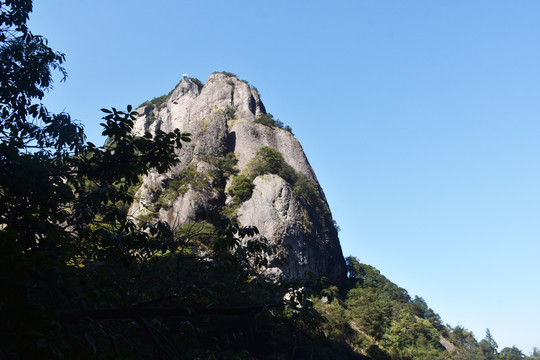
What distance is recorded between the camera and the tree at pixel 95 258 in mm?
2828

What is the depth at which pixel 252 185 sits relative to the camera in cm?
3575

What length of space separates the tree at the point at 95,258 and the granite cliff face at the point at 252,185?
61.5 feet

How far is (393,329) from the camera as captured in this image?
35031 mm

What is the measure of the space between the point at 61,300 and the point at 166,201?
101 feet

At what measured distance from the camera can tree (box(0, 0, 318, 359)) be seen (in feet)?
9.28

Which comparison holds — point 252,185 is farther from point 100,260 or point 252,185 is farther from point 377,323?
point 100,260

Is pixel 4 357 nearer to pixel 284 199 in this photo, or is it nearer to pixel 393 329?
pixel 284 199

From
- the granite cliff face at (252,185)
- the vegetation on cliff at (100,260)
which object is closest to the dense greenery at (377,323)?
the granite cliff face at (252,185)

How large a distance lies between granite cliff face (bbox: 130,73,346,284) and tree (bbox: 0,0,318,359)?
18.8 metres

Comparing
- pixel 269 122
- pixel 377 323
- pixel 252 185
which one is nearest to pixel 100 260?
pixel 252 185

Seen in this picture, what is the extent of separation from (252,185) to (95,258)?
30.6 metres

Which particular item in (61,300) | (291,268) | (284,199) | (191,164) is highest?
(191,164)

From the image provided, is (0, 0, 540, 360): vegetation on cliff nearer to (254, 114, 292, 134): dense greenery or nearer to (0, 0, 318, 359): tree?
(0, 0, 318, 359): tree

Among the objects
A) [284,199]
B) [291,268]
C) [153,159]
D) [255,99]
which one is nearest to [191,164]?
[284,199]
